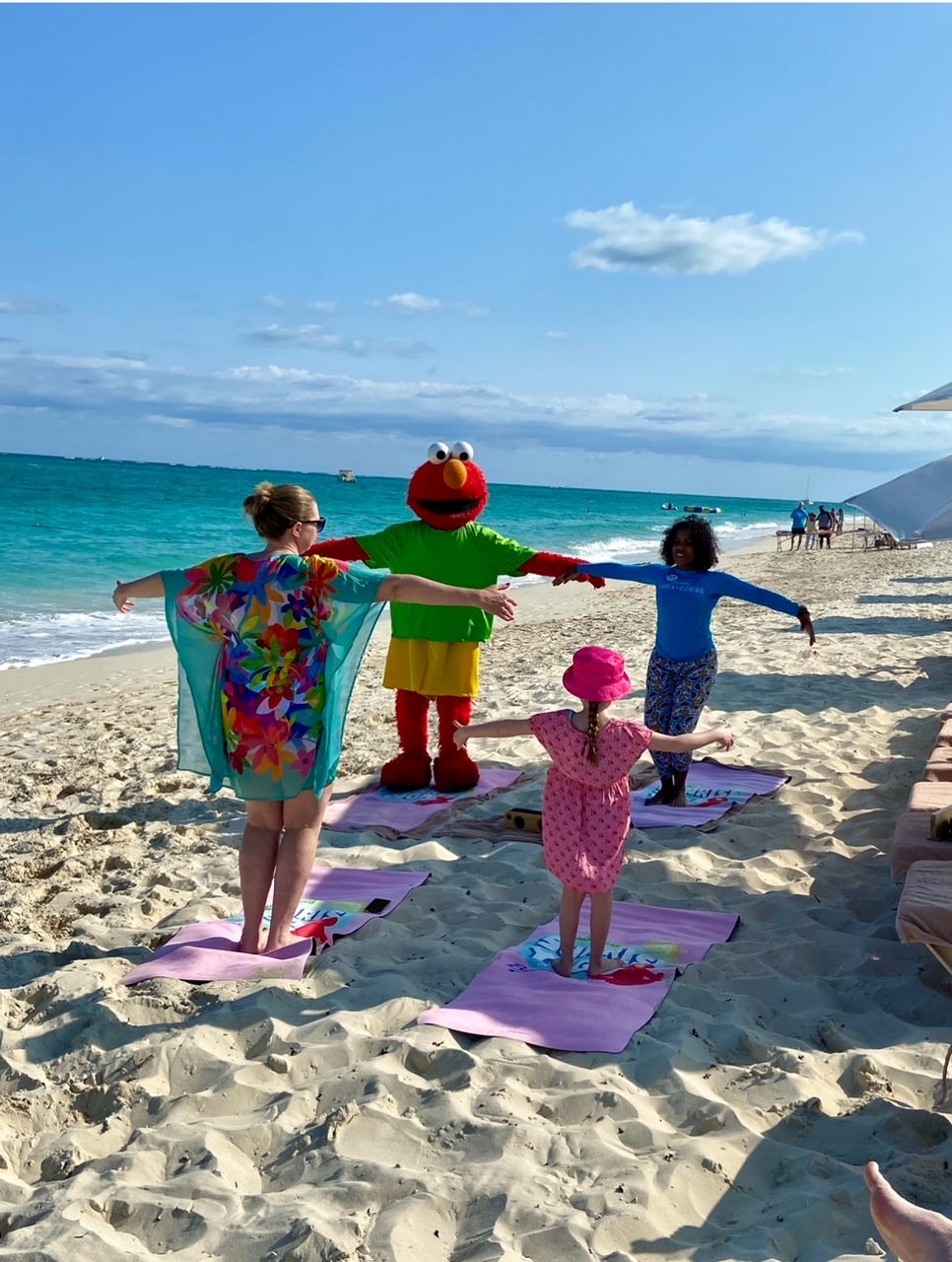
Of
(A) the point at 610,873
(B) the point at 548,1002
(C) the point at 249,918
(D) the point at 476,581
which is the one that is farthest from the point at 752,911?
(D) the point at 476,581

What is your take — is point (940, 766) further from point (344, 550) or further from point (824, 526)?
point (824, 526)

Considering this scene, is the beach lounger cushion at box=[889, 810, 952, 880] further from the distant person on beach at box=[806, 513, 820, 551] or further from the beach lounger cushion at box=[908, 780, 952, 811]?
the distant person on beach at box=[806, 513, 820, 551]

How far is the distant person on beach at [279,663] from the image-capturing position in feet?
13.9

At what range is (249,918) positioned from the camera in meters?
4.37

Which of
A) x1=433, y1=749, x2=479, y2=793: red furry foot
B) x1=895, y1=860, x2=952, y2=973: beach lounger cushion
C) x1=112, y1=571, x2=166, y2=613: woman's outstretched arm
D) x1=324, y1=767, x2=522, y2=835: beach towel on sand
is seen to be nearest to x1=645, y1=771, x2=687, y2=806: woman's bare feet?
x1=324, y1=767, x2=522, y2=835: beach towel on sand

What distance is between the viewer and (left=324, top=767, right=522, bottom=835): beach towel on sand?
6211 millimetres

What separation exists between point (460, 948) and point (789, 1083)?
59.0 inches

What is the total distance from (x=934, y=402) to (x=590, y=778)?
5.79m

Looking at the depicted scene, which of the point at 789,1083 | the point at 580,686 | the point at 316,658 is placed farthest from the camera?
the point at 316,658

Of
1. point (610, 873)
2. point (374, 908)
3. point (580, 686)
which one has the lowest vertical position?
point (374, 908)

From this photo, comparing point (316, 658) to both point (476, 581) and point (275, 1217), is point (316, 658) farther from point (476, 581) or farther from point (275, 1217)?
point (476, 581)

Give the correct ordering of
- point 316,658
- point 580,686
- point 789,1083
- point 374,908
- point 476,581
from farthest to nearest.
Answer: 1. point 476,581
2. point 374,908
3. point 316,658
4. point 580,686
5. point 789,1083

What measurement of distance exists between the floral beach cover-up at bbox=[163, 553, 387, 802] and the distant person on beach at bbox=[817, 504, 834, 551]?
3127 centimetres

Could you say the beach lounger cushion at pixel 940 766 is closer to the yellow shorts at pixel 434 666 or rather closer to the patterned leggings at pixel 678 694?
the patterned leggings at pixel 678 694
